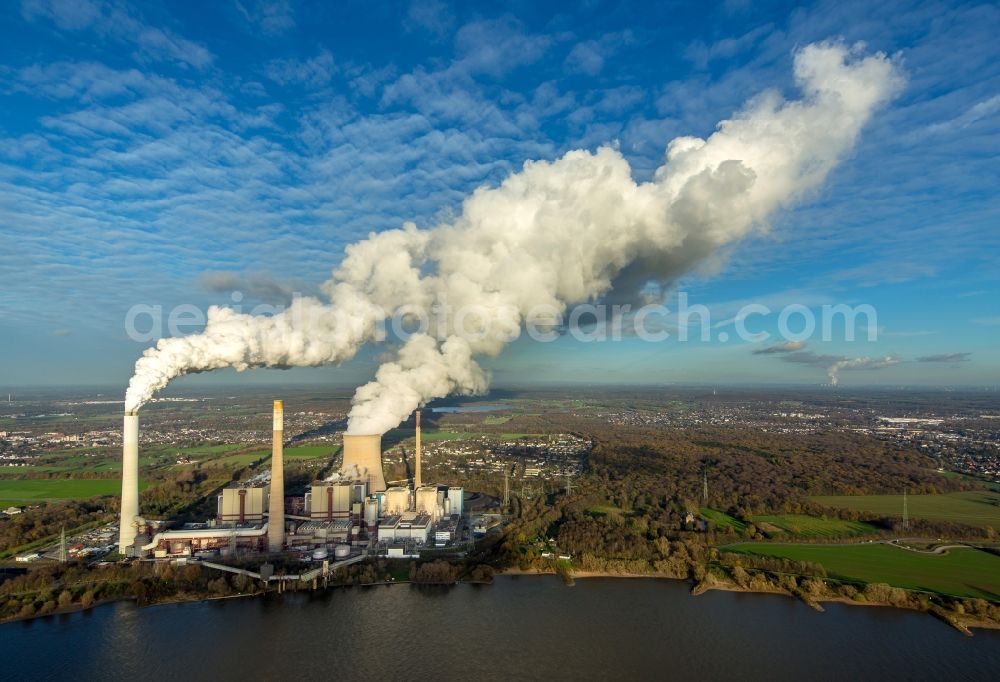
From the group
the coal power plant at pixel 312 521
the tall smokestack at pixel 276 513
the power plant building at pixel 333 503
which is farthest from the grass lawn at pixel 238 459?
the tall smokestack at pixel 276 513

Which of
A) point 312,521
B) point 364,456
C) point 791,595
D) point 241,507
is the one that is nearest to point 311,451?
point 364,456

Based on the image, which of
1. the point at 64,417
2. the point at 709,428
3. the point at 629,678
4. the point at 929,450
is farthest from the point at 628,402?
the point at 629,678

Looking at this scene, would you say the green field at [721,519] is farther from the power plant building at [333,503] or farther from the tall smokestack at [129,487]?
the tall smokestack at [129,487]

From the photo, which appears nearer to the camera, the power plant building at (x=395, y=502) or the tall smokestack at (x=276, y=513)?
the tall smokestack at (x=276, y=513)

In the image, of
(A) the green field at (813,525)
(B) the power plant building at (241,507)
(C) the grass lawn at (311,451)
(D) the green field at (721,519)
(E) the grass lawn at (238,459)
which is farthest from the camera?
(C) the grass lawn at (311,451)

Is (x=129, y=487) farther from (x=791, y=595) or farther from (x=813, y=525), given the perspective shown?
(x=813, y=525)
